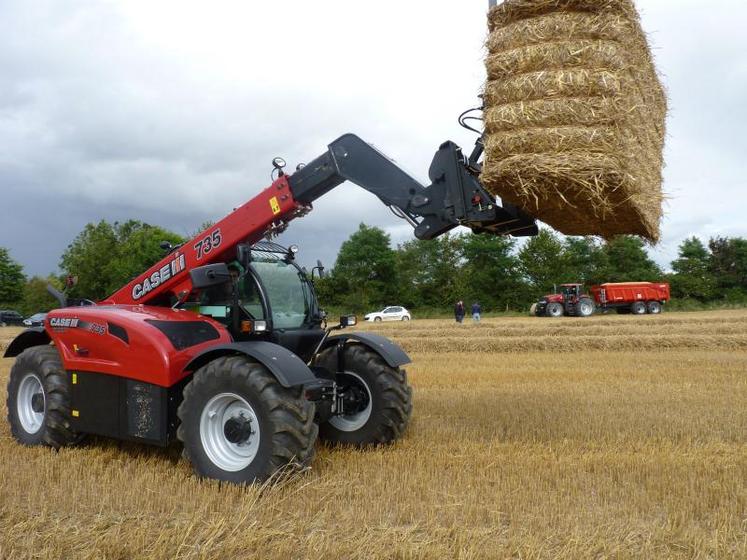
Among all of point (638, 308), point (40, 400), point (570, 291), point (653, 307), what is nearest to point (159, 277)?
point (40, 400)

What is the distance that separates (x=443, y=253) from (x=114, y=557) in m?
57.1

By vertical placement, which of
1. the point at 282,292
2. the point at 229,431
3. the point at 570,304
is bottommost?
the point at 229,431

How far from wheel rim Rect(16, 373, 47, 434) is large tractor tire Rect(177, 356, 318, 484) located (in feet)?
8.11

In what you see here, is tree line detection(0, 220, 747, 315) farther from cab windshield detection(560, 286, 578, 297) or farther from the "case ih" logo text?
the "case ih" logo text

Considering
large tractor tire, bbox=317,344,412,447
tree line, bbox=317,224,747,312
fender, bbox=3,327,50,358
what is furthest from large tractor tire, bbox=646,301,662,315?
fender, bbox=3,327,50,358

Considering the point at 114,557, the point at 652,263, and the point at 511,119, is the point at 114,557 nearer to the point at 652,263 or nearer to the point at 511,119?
the point at 511,119

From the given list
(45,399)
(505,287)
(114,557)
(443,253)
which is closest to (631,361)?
(45,399)

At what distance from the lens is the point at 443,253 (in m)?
60.2

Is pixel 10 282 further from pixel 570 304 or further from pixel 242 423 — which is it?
pixel 242 423

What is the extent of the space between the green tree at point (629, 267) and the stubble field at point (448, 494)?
1893 inches

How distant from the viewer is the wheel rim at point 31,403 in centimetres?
705

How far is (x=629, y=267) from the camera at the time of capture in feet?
182

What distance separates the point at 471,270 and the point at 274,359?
5275 centimetres

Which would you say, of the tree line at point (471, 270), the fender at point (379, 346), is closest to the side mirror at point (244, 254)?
the fender at point (379, 346)
